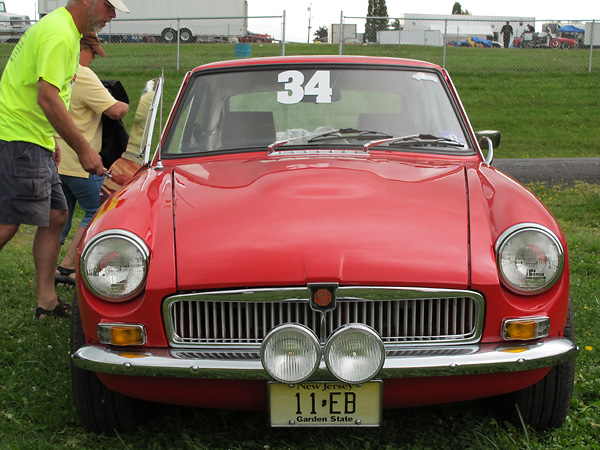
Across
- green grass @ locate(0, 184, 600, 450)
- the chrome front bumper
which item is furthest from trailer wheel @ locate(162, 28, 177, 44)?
the chrome front bumper

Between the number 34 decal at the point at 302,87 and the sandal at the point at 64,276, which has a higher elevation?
the number 34 decal at the point at 302,87

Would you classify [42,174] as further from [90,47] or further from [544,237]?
[544,237]

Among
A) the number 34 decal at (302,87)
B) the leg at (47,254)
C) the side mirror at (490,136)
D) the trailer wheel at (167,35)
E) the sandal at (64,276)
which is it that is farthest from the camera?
the trailer wheel at (167,35)

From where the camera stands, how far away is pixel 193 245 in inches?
99.1

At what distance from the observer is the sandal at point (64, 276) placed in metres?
5.07

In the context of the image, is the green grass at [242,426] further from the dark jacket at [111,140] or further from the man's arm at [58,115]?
the dark jacket at [111,140]

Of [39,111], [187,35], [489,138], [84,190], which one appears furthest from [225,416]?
[187,35]

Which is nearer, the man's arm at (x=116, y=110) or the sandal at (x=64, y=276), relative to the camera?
the man's arm at (x=116, y=110)

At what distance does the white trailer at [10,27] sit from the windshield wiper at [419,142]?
49.5 ft

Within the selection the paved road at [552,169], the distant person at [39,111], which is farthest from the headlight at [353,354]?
the paved road at [552,169]

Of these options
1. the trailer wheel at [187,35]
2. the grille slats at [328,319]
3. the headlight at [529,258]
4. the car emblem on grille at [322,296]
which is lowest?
the grille slats at [328,319]

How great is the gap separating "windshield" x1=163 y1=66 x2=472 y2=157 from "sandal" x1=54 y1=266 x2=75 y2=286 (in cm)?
190

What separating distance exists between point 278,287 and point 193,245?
1.20 ft

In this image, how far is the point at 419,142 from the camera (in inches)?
138
